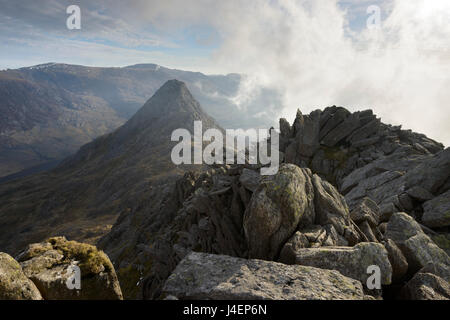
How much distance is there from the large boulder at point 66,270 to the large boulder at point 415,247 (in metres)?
18.9

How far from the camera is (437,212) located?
26.8 meters

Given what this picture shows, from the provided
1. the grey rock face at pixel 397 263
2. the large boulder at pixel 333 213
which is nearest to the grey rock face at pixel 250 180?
the large boulder at pixel 333 213

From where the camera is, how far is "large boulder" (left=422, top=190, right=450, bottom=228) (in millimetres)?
25880

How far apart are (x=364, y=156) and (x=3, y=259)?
2364 inches

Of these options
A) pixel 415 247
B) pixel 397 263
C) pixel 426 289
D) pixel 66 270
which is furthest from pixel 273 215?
pixel 66 270

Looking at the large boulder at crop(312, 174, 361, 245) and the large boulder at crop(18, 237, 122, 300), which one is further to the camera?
the large boulder at crop(312, 174, 361, 245)

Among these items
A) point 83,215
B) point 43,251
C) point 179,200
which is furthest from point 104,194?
point 43,251

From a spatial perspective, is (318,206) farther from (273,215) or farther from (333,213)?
(273,215)

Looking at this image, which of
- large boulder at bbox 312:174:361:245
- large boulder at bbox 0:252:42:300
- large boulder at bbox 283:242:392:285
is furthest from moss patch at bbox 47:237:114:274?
large boulder at bbox 312:174:361:245

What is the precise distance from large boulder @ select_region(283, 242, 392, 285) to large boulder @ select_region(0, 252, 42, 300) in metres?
13.1

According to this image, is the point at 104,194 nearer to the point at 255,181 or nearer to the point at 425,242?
the point at 255,181

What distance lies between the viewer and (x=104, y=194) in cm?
19400

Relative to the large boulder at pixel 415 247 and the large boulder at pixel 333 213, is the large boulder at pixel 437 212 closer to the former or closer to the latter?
the large boulder at pixel 415 247

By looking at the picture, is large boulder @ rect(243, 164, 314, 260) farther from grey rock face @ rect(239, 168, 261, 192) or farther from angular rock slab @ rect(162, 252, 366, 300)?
grey rock face @ rect(239, 168, 261, 192)
